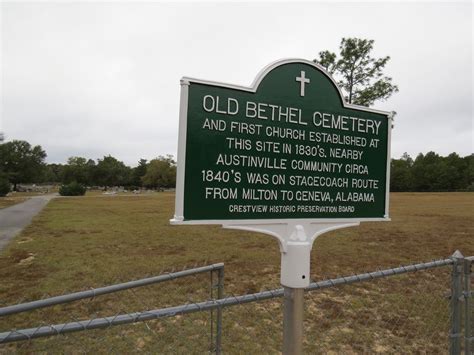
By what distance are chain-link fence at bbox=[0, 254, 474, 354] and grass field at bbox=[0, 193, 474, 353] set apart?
0.9 inches

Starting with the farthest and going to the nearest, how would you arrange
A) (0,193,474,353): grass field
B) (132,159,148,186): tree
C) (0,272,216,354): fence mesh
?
(132,159,148,186): tree → (0,193,474,353): grass field → (0,272,216,354): fence mesh

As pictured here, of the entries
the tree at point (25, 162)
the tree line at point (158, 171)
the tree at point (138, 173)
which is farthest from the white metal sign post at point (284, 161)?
the tree at point (138, 173)

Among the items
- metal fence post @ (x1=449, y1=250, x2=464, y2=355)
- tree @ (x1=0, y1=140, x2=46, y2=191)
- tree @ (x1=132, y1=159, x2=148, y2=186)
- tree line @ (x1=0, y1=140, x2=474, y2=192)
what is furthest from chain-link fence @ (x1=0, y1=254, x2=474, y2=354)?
tree @ (x1=132, y1=159, x2=148, y2=186)

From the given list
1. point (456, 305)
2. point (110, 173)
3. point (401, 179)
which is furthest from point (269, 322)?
point (110, 173)

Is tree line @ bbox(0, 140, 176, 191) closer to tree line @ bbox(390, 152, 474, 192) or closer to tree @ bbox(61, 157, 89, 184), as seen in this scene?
tree @ bbox(61, 157, 89, 184)

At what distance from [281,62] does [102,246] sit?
8.79 metres

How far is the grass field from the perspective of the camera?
4129 millimetres

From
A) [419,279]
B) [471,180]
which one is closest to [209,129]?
[419,279]

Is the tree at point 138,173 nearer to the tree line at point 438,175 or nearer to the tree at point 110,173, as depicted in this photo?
the tree at point 110,173

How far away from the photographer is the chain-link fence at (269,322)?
305 cm

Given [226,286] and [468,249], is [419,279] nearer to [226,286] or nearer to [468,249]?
[226,286]

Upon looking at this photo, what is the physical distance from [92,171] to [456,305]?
91.2 meters

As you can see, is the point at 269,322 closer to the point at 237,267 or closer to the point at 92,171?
the point at 237,267

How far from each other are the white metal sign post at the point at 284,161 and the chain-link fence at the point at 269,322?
640 mm
